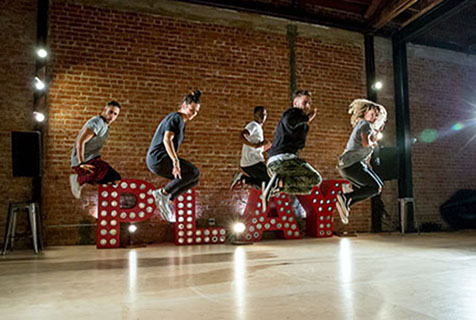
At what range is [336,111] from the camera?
7973mm

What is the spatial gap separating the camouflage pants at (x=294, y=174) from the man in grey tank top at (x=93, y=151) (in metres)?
2.54

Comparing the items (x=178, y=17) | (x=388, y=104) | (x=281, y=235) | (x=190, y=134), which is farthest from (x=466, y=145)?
(x=178, y=17)

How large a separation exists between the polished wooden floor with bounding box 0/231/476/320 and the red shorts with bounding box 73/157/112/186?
1.03m

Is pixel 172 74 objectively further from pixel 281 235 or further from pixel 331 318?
pixel 331 318

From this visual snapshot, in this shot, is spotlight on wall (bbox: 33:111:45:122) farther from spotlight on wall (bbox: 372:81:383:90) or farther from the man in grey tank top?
spotlight on wall (bbox: 372:81:383:90)

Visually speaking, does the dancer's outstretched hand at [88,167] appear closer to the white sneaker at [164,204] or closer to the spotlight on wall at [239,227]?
the white sneaker at [164,204]

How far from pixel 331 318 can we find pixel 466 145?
8944 mm

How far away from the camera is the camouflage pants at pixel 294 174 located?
393cm

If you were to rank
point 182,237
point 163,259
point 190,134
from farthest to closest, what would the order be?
1. point 190,134
2. point 182,237
3. point 163,259

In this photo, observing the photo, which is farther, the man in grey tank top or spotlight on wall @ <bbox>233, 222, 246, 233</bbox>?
spotlight on wall @ <bbox>233, 222, 246, 233</bbox>

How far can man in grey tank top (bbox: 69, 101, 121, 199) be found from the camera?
492 centimetres

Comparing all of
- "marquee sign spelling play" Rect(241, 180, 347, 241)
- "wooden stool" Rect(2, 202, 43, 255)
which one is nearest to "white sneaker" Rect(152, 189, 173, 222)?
"wooden stool" Rect(2, 202, 43, 255)

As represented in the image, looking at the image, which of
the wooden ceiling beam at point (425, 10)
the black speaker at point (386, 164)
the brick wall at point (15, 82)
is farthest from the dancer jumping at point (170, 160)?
the wooden ceiling beam at point (425, 10)

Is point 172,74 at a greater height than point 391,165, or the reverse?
point 172,74
